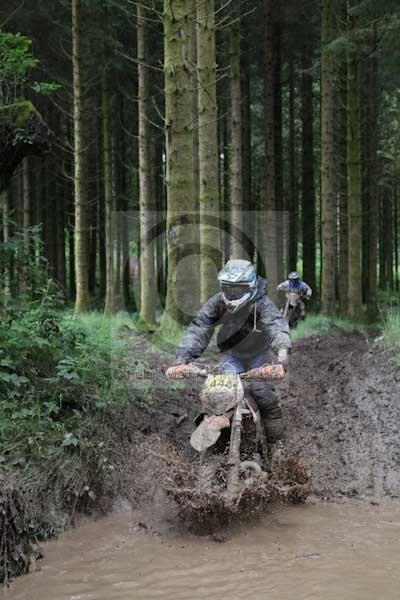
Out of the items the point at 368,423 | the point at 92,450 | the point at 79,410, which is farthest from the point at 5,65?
the point at 368,423

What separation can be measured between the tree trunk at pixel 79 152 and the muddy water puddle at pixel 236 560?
1233 centimetres

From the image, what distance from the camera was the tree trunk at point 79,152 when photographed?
51.3 feet

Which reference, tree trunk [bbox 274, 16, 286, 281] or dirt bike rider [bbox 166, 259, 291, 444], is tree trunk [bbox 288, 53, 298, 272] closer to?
tree trunk [bbox 274, 16, 286, 281]

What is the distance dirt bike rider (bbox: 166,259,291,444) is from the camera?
5613mm

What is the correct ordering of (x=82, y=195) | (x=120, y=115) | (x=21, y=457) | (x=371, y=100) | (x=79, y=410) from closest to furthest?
(x=21, y=457)
(x=79, y=410)
(x=82, y=195)
(x=371, y=100)
(x=120, y=115)

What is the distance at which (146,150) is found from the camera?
15.0 m

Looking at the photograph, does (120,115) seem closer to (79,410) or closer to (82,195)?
(82,195)

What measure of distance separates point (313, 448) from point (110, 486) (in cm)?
254

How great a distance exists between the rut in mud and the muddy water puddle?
0.60 metres

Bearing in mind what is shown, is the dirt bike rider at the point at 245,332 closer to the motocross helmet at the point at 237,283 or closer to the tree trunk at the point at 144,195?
the motocross helmet at the point at 237,283

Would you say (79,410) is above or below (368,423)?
above

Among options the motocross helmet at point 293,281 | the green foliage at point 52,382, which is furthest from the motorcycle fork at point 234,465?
the motocross helmet at point 293,281

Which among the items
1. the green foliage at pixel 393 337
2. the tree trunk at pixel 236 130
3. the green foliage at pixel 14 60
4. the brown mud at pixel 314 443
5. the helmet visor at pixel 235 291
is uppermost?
the tree trunk at pixel 236 130

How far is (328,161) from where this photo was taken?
1703 centimetres
